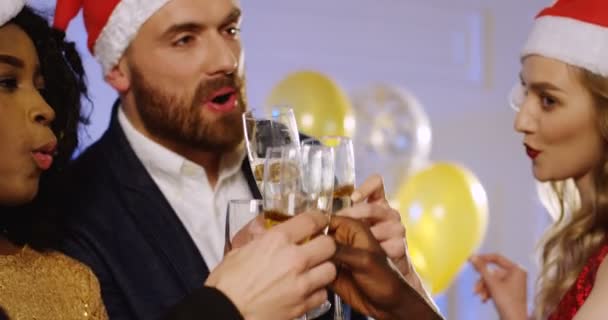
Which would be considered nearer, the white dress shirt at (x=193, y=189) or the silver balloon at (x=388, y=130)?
the white dress shirt at (x=193, y=189)

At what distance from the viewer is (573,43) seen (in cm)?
224

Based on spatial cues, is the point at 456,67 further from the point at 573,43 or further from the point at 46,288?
the point at 46,288

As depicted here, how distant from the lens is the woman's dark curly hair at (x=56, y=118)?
1747 mm

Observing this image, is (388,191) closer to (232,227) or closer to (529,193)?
(529,193)

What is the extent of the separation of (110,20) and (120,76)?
137 millimetres

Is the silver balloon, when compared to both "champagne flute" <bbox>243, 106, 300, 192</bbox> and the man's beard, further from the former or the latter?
"champagne flute" <bbox>243, 106, 300, 192</bbox>

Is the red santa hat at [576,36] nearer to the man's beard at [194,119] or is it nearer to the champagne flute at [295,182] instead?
the man's beard at [194,119]

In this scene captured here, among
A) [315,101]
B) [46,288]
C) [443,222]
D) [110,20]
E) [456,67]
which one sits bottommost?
[443,222]

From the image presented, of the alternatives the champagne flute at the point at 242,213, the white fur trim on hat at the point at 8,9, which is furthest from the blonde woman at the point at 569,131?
the white fur trim on hat at the point at 8,9

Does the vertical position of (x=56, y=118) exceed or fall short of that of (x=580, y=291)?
it exceeds it

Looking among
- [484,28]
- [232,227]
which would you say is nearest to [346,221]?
[232,227]

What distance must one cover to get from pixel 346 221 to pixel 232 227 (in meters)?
0.20

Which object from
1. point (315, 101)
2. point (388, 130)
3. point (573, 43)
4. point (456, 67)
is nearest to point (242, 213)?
point (573, 43)

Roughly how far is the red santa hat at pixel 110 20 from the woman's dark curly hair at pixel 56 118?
1.36ft
